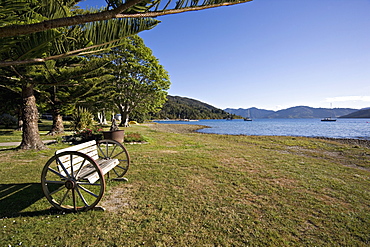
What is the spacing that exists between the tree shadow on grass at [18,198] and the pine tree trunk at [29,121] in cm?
484

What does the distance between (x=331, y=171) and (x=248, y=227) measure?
522 cm

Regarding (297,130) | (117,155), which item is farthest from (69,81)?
(297,130)

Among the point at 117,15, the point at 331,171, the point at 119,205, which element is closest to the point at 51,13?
the point at 117,15

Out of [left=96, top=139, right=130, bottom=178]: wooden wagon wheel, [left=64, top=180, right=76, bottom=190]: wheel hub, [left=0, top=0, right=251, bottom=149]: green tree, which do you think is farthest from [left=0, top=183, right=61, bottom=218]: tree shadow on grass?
[left=0, top=0, right=251, bottom=149]: green tree

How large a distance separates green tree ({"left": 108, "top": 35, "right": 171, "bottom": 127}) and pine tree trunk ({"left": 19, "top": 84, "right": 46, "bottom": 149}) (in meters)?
13.1

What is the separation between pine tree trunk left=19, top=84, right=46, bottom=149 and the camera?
8344 millimetres

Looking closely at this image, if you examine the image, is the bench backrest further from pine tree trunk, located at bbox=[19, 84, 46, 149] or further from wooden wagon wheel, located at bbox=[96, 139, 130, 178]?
pine tree trunk, located at bbox=[19, 84, 46, 149]

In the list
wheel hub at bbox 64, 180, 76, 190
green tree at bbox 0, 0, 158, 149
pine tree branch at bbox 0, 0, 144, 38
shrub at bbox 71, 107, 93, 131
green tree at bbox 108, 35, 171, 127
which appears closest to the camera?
pine tree branch at bbox 0, 0, 144, 38

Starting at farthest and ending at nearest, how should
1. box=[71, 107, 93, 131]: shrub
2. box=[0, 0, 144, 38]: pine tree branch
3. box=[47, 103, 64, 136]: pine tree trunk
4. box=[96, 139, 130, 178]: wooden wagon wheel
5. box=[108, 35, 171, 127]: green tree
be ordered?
1. box=[108, 35, 171, 127]: green tree
2. box=[47, 103, 64, 136]: pine tree trunk
3. box=[71, 107, 93, 131]: shrub
4. box=[96, 139, 130, 178]: wooden wagon wheel
5. box=[0, 0, 144, 38]: pine tree branch

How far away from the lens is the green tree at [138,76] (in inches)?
874

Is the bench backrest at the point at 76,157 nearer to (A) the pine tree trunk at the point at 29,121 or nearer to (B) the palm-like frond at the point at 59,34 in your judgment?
(B) the palm-like frond at the point at 59,34

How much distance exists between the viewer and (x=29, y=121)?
8.38 metres

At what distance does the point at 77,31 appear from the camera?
3.60 metres

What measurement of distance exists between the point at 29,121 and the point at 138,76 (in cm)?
1686
